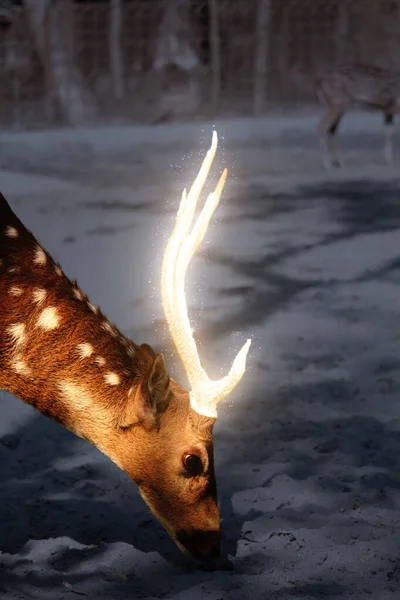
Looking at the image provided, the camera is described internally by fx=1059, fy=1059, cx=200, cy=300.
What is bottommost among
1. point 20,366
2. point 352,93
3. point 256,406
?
point 352,93

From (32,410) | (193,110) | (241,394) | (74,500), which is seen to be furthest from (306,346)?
(193,110)

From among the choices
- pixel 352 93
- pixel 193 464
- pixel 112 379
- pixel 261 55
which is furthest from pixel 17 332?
pixel 261 55

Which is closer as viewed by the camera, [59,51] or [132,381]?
[132,381]

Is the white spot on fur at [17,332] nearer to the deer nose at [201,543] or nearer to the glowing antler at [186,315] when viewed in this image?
the glowing antler at [186,315]

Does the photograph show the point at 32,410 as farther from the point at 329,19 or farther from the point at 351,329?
the point at 329,19

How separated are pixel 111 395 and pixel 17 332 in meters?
0.45

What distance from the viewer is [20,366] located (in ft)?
12.2

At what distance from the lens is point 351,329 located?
7.22m

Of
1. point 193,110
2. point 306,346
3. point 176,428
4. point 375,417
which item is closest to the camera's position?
point 176,428

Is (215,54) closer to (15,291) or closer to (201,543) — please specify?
(15,291)

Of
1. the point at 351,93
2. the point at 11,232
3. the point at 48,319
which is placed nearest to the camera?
the point at 48,319

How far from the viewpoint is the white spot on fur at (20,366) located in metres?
3.70

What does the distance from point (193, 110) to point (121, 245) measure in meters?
10.8

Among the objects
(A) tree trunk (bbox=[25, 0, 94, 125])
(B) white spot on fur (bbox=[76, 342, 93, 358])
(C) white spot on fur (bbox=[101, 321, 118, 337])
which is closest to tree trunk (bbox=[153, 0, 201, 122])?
(A) tree trunk (bbox=[25, 0, 94, 125])
